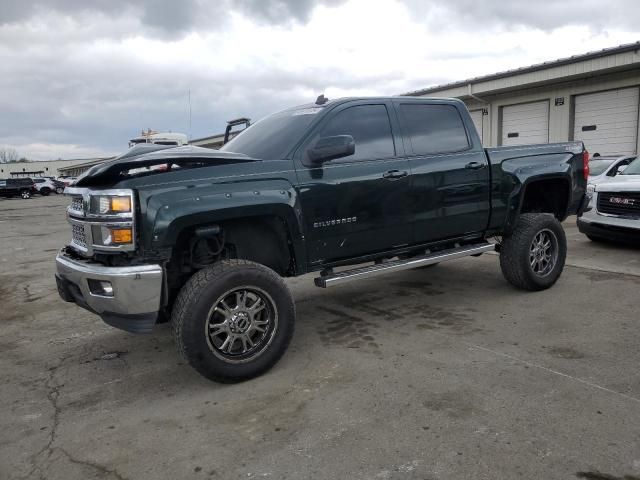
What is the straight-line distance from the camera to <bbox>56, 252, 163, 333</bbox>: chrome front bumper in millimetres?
3326

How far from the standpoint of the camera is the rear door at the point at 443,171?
4.75 m

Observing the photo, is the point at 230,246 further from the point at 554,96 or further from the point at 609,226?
the point at 554,96

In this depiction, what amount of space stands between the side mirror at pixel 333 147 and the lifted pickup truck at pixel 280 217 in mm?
11

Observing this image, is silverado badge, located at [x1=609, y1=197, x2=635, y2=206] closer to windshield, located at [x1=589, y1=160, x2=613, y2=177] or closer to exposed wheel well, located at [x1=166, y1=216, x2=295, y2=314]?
windshield, located at [x1=589, y1=160, x2=613, y2=177]

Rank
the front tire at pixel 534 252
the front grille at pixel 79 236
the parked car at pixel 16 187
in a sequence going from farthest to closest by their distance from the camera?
1. the parked car at pixel 16 187
2. the front tire at pixel 534 252
3. the front grille at pixel 79 236

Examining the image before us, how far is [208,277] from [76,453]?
128 cm

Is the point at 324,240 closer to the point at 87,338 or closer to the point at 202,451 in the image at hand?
the point at 202,451

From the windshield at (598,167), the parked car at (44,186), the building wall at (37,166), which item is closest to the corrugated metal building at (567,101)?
the windshield at (598,167)

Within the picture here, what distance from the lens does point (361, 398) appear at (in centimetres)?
332

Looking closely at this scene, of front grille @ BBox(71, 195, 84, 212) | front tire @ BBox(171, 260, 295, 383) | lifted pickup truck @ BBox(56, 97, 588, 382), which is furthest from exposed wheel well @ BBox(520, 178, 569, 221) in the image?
front grille @ BBox(71, 195, 84, 212)

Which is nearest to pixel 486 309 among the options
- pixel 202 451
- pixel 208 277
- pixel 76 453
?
pixel 208 277

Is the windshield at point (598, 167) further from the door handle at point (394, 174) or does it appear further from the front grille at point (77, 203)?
the front grille at point (77, 203)

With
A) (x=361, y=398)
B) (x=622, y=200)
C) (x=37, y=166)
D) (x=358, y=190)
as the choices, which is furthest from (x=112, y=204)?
(x=37, y=166)

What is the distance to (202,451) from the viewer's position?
281 centimetres
